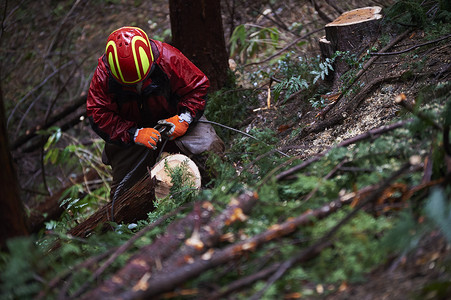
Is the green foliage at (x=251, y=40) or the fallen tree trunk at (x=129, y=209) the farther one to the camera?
the green foliage at (x=251, y=40)

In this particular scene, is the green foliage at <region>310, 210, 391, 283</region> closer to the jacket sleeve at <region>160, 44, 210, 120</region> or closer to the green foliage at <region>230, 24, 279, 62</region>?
the jacket sleeve at <region>160, 44, 210, 120</region>

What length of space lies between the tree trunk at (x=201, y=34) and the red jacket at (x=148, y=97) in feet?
3.76

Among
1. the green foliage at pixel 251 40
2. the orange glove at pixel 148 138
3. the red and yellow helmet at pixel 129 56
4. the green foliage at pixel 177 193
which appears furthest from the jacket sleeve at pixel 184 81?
the green foliage at pixel 251 40

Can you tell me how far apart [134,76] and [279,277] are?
263cm

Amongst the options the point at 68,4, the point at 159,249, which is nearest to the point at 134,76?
the point at 159,249

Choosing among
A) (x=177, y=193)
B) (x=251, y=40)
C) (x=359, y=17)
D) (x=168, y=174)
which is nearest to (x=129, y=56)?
(x=168, y=174)

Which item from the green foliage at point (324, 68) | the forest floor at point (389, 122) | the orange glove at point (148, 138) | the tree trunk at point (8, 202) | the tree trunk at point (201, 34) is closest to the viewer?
the forest floor at point (389, 122)

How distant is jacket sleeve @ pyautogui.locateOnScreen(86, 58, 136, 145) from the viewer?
13.2 feet

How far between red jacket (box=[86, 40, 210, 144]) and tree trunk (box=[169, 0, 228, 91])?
1.14 metres

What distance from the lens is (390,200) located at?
203 centimetres

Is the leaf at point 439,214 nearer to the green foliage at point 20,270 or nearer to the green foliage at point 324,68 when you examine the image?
the green foliage at point 20,270

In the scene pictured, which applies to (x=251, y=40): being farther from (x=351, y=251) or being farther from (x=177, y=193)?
(x=351, y=251)

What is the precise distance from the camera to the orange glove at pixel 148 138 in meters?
4.00

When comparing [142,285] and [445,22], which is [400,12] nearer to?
[445,22]
